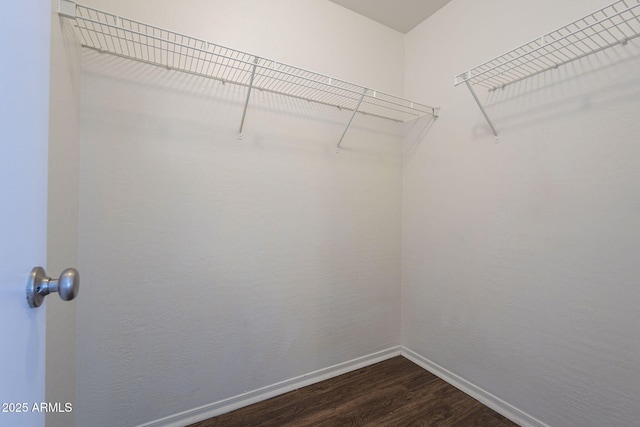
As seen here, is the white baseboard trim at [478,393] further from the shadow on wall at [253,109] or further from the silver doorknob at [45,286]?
the silver doorknob at [45,286]

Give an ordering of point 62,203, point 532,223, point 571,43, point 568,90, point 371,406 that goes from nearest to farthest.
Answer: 1. point 62,203
2. point 571,43
3. point 568,90
4. point 532,223
5. point 371,406

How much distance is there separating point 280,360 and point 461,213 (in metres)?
1.50

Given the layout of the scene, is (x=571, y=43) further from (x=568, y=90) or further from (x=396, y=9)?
(x=396, y=9)

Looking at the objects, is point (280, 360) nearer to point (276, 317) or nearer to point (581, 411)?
point (276, 317)

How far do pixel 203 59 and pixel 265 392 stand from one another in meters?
1.91

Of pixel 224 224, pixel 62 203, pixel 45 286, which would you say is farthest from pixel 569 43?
pixel 62 203

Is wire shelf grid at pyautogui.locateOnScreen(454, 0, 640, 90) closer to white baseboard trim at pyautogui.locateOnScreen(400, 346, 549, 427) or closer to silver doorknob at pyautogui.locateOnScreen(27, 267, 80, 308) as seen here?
silver doorknob at pyautogui.locateOnScreen(27, 267, 80, 308)

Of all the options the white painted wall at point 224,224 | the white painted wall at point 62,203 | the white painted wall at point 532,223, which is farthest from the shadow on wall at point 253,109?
the white painted wall at point 532,223

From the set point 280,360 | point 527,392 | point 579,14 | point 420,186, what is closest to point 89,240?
point 280,360

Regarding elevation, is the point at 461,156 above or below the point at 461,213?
above

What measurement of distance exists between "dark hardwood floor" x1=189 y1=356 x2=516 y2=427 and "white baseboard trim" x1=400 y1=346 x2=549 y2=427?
0.03 m

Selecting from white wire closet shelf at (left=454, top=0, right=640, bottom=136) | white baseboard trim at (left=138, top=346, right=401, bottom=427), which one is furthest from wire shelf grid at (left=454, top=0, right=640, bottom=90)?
white baseboard trim at (left=138, top=346, right=401, bottom=427)

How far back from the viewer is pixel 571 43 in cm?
119

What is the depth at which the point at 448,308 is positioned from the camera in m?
1.81
